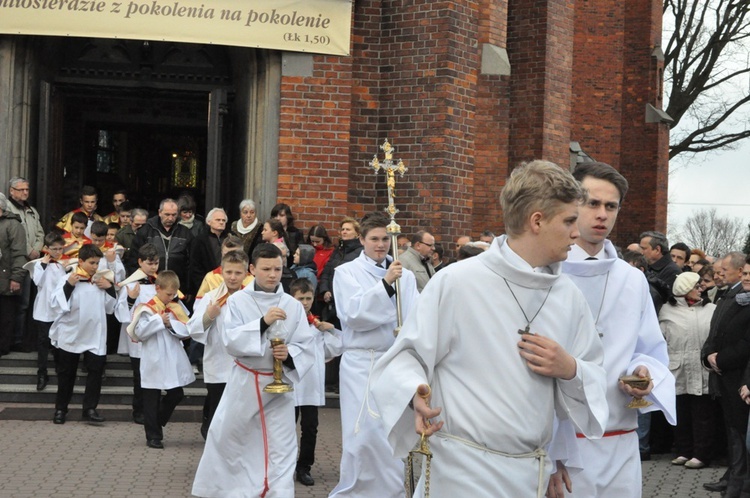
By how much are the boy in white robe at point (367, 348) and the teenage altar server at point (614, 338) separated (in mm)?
3308

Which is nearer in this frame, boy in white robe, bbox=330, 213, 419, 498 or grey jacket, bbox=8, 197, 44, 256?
boy in white robe, bbox=330, 213, 419, 498

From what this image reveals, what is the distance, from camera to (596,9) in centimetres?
2364

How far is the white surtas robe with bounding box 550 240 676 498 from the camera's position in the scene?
4797 millimetres

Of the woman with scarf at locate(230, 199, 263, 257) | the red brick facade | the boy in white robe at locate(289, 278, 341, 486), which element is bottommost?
the boy in white robe at locate(289, 278, 341, 486)

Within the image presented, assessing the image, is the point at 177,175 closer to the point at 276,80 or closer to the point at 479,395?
the point at 276,80

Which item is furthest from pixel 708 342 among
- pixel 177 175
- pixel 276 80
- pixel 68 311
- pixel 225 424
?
pixel 177 175

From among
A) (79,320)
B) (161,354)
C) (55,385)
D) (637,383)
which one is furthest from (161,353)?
(637,383)

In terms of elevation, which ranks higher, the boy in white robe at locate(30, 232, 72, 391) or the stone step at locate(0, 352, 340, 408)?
the boy in white robe at locate(30, 232, 72, 391)

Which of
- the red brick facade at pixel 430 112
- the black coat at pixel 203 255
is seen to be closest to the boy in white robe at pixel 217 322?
the black coat at pixel 203 255

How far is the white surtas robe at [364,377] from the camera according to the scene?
8312 millimetres

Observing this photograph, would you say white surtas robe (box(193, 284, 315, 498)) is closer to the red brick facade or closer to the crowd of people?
the crowd of people

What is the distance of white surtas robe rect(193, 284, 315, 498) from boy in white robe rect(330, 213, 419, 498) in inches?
16.9

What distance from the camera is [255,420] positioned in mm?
8242

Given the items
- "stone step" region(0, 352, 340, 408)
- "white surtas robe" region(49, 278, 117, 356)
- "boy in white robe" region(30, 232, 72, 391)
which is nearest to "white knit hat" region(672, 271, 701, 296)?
"stone step" region(0, 352, 340, 408)
